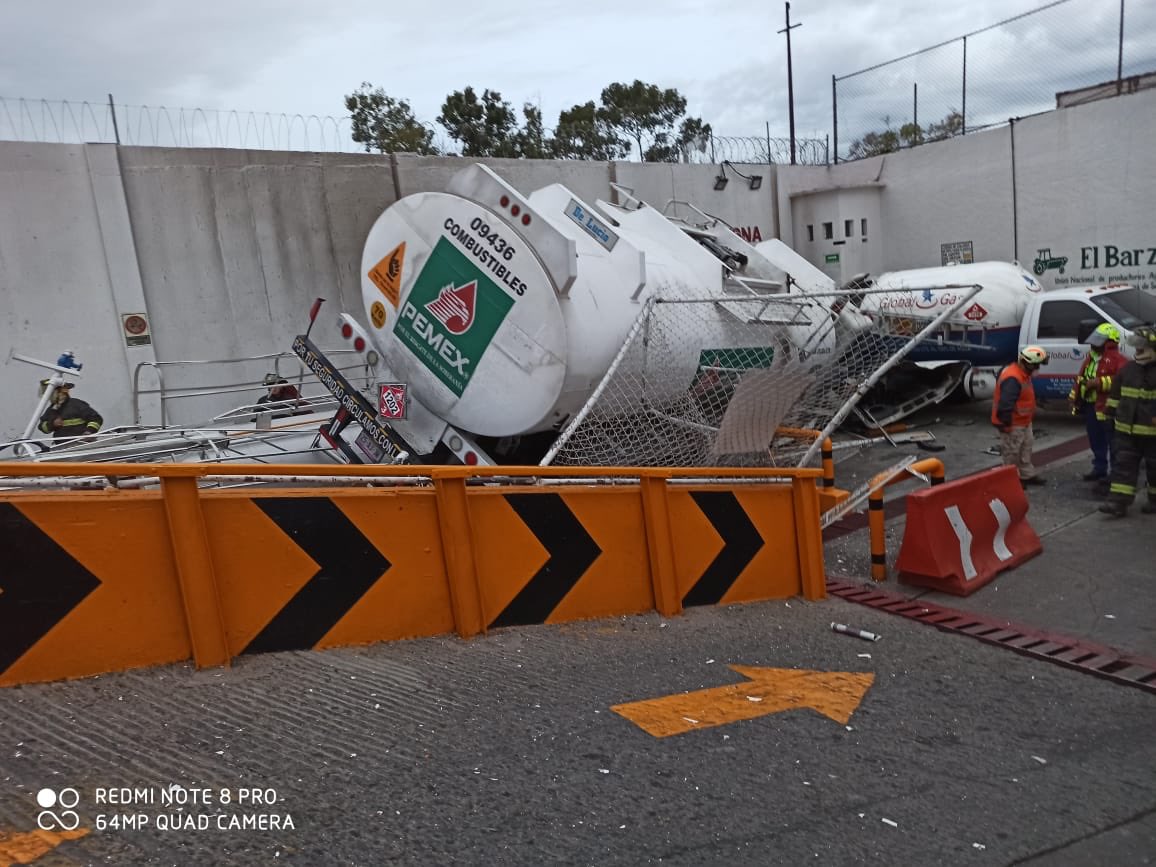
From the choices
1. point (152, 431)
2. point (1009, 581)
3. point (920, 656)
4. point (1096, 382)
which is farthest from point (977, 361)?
point (152, 431)

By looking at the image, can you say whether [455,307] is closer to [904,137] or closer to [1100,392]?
[1100,392]

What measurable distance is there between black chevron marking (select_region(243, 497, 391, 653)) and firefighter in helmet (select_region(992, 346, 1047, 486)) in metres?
6.73

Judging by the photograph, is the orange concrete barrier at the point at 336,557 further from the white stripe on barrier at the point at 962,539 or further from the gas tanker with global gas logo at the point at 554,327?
the white stripe on barrier at the point at 962,539

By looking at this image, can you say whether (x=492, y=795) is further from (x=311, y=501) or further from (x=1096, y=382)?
(x=1096, y=382)

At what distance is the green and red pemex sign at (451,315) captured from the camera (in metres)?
5.80

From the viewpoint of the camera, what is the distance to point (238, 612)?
3.43m

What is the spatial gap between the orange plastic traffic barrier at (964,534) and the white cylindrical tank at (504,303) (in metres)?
1.97

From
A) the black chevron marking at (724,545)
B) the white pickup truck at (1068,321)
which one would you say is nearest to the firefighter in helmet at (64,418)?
the black chevron marking at (724,545)

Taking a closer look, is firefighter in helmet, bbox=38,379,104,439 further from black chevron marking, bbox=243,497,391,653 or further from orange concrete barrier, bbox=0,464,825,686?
black chevron marking, bbox=243,497,391,653

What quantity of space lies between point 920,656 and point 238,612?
11.2 ft

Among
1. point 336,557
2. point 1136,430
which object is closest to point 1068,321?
point 1136,430

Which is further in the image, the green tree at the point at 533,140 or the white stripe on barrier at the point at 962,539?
the green tree at the point at 533,140

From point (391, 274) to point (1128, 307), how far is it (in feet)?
32.1

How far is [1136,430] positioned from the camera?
7176 millimetres
